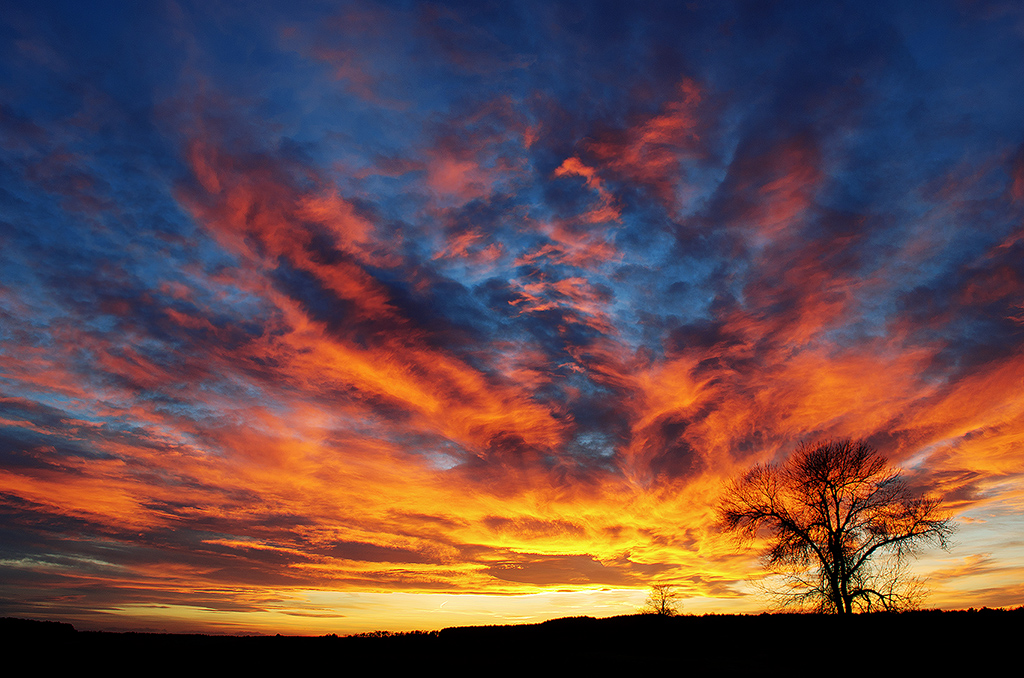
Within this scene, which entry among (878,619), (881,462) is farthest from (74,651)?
(881,462)

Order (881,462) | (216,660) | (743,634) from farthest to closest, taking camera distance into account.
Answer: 1. (881,462)
2. (743,634)
3. (216,660)

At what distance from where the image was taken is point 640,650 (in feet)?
69.5

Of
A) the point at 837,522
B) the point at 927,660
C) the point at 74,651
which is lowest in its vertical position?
the point at 74,651

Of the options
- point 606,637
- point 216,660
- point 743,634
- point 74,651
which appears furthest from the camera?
point 606,637

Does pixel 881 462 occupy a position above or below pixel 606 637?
above

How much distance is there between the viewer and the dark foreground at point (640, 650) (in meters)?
15.9

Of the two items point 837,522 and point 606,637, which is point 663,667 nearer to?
point 606,637

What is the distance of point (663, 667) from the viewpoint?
52.8ft

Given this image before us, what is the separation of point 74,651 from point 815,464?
129 ft

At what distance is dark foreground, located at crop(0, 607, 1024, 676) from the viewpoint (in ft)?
52.1

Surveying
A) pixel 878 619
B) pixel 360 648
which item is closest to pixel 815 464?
pixel 878 619

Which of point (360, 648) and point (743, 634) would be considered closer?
point (360, 648)

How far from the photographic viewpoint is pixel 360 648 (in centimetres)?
2084

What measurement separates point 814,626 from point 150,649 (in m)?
26.3
